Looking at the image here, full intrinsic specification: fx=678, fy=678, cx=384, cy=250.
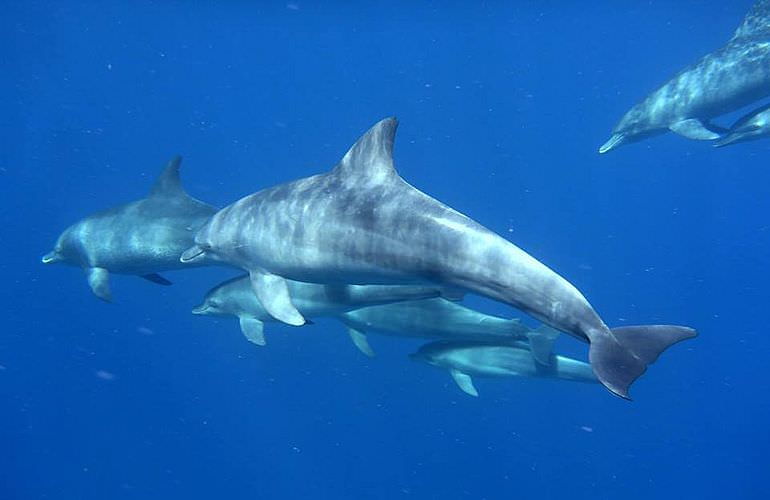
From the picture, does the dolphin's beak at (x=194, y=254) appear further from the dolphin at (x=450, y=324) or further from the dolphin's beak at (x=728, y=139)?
the dolphin's beak at (x=728, y=139)

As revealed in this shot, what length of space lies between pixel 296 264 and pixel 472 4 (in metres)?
29.0

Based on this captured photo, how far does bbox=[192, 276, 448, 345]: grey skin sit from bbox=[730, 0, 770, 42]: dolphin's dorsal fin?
1064 centimetres

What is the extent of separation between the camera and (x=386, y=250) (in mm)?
5684

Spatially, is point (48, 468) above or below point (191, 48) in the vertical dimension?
below

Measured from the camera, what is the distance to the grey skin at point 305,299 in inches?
336

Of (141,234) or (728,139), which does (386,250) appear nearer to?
(141,234)

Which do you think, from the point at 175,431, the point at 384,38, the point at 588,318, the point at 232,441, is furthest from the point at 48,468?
the point at 384,38

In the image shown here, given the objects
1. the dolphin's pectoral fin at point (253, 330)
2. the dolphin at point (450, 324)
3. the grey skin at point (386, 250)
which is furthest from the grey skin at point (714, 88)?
the grey skin at point (386, 250)

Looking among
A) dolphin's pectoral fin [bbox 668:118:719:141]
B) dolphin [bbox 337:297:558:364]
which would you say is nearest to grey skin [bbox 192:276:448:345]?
dolphin [bbox 337:297:558:364]

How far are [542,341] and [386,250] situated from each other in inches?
236

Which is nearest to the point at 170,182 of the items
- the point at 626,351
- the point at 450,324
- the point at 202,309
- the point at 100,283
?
the point at 202,309

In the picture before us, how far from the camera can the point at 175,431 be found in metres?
22.0

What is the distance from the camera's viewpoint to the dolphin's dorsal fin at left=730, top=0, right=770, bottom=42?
14133mm

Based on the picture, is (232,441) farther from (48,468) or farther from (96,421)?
→ (48,468)
